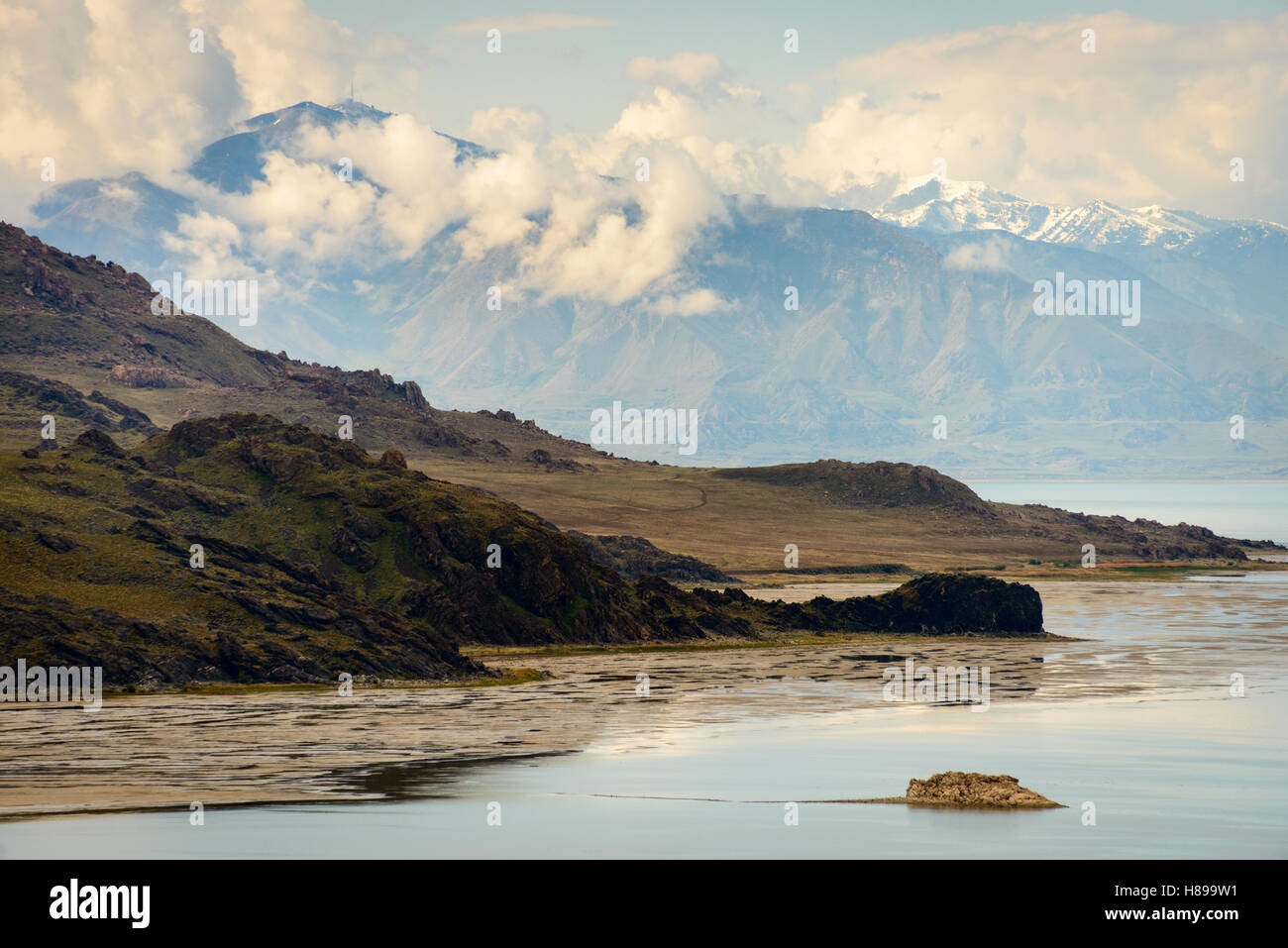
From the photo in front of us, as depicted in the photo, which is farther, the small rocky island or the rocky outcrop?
the rocky outcrop

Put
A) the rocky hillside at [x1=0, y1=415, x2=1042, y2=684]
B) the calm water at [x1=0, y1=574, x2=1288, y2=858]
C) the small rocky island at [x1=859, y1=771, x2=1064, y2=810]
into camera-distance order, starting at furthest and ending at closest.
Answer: the rocky hillside at [x1=0, y1=415, x2=1042, y2=684], the small rocky island at [x1=859, y1=771, x2=1064, y2=810], the calm water at [x1=0, y1=574, x2=1288, y2=858]

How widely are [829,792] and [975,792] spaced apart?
628 centimetres

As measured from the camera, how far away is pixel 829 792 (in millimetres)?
60438

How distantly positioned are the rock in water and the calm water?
4.03ft

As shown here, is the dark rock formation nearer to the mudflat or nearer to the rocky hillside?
the mudflat

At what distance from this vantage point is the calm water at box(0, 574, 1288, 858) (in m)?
48.2

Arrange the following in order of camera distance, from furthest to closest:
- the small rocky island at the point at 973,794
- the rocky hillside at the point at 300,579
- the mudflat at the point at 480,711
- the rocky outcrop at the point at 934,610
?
1. the rocky outcrop at the point at 934,610
2. the rocky hillside at the point at 300,579
3. the mudflat at the point at 480,711
4. the small rocky island at the point at 973,794

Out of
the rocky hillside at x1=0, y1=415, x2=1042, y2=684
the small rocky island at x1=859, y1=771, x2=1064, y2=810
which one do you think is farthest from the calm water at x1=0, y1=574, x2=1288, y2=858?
the rocky hillside at x1=0, y1=415, x2=1042, y2=684

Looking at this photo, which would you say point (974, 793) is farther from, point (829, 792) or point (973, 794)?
point (829, 792)

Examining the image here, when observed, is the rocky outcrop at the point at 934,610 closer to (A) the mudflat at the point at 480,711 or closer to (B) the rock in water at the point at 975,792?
(A) the mudflat at the point at 480,711

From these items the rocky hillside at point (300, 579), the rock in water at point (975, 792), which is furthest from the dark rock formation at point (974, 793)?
Answer: the rocky hillside at point (300, 579)

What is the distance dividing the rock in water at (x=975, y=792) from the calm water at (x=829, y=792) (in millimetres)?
1227

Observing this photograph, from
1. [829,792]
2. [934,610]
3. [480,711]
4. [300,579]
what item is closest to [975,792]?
[829,792]

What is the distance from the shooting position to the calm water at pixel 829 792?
48.2m
